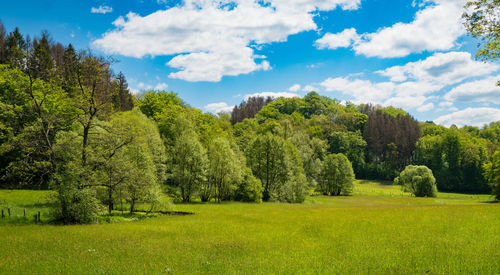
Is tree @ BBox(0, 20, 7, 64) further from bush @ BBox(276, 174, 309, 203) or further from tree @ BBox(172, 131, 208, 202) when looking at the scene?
bush @ BBox(276, 174, 309, 203)

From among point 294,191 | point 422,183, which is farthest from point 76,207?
point 422,183

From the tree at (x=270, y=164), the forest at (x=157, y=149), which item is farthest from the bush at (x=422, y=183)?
the tree at (x=270, y=164)

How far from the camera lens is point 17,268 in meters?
13.2

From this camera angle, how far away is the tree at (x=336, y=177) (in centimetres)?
8750

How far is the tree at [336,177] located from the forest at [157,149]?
0.30 m

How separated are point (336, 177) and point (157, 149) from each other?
55368mm

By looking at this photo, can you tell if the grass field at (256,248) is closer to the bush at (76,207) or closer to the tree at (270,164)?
the bush at (76,207)

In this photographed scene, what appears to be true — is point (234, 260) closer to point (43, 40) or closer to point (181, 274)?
point (181, 274)

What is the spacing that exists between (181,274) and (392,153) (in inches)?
5936

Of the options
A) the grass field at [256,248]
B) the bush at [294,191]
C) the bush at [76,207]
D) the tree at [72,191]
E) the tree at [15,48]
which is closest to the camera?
the grass field at [256,248]

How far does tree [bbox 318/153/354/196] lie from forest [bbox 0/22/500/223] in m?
0.30

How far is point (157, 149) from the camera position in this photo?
178 ft

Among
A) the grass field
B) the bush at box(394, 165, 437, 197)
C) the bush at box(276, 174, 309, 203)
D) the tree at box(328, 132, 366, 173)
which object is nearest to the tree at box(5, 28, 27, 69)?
the grass field

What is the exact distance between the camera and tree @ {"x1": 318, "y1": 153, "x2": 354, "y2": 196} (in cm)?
8750
